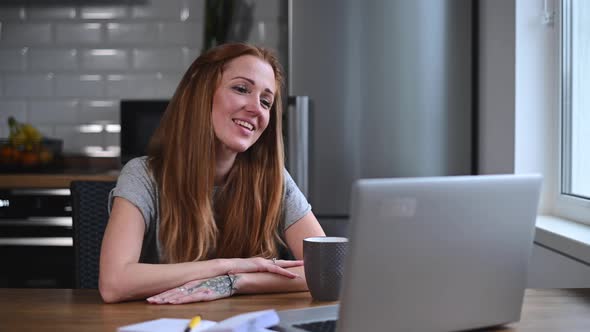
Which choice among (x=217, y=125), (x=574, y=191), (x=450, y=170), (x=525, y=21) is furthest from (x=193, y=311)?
(x=450, y=170)

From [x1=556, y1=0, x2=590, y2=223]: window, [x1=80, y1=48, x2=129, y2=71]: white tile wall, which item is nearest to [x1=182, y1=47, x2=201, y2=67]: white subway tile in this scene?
[x1=80, y1=48, x2=129, y2=71]: white tile wall

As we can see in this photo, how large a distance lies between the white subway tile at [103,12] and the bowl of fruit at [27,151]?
0.64 meters

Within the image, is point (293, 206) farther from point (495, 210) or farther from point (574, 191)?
point (574, 191)

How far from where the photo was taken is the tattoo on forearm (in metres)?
1.39

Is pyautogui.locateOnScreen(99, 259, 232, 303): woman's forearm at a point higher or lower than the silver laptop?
lower

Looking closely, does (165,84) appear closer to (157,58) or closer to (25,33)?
(157,58)

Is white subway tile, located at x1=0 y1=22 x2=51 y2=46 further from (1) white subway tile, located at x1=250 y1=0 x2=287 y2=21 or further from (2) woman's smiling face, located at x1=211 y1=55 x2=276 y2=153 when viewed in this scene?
(2) woman's smiling face, located at x1=211 y1=55 x2=276 y2=153

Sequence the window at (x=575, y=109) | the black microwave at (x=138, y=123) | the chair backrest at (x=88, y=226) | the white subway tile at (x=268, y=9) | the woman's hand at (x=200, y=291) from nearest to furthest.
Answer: the woman's hand at (x=200, y=291)
the chair backrest at (x=88, y=226)
the window at (x=575, y=109)
the black microwave at (x=138, y=123)
the white subway tile at (x=268, y=9)

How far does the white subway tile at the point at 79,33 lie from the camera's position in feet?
12.9

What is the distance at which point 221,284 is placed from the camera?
1412mm

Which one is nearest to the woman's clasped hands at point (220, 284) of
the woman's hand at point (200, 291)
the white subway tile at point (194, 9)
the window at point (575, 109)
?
the woman's hand at point (200, 291)

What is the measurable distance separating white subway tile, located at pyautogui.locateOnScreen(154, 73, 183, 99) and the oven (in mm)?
827

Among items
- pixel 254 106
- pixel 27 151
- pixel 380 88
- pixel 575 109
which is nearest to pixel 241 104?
pixel 254 106

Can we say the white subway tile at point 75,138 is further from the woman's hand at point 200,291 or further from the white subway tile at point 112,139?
the woman's hand at point 200,291
